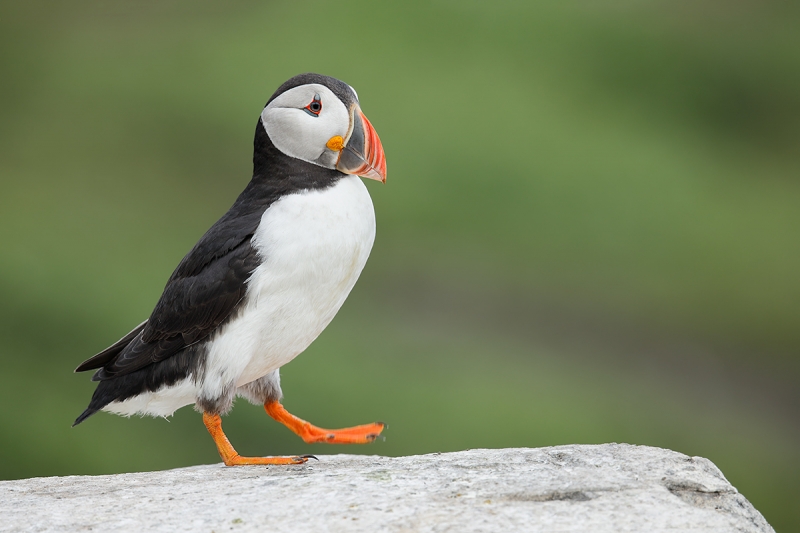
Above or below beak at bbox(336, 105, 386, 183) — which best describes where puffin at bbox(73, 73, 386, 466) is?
below

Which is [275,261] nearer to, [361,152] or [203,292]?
[203,292]

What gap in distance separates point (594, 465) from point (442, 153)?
8525mm

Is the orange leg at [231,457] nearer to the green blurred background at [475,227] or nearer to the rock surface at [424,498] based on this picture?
the rock surface at [424,498]

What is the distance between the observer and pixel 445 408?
8.60m

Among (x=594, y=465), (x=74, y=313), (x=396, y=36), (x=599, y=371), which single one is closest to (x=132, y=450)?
(x=74, y=313)

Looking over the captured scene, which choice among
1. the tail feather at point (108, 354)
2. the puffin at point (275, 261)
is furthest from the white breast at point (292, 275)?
the tail feather at point (108, 354)

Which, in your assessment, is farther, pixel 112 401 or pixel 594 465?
pixel 112 401

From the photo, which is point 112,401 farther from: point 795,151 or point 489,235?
point 795,151

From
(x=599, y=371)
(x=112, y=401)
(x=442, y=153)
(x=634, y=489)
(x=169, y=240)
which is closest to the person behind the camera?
(x=634, y=489)

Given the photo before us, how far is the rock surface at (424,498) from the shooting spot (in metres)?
3.22

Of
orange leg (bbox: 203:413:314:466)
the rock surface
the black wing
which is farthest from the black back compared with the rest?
the rock surface

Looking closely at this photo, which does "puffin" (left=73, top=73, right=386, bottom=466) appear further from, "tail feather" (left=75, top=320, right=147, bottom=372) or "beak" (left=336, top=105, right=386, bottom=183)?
"tail feather" (left=75, top=320, right=147, bottom=372)

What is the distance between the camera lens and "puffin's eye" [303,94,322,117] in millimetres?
4102

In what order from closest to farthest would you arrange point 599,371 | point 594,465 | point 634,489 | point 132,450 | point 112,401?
point 634,489
point 594,465
point 112,401
point 132,450
point 599,371
